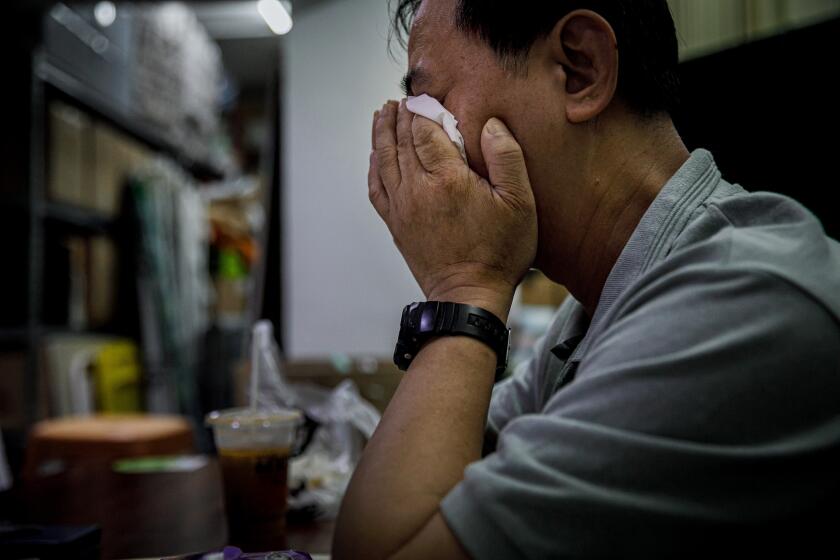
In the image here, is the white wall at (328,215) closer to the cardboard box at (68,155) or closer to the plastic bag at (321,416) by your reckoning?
the cardboard box at (68,155)

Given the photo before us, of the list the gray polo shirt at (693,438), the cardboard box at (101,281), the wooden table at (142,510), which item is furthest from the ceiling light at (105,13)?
the gray polo shirt at (693,438)

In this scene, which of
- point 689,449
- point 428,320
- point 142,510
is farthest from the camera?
point 142,510

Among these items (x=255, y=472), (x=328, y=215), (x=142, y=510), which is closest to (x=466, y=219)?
(x=255, y=472)

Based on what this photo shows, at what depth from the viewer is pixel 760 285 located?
51 centimetres

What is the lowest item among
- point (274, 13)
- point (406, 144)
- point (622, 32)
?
point (406, 144)

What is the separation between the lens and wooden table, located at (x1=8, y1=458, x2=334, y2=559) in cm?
77

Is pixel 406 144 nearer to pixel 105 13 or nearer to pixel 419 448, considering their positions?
pixel 419 448

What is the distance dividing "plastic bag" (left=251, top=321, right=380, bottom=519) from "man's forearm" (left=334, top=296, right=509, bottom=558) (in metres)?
0.37

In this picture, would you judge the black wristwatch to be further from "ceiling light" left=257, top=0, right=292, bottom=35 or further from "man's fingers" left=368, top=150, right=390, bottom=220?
"ceiling light" left=257, top=0, right=292, bottom=35

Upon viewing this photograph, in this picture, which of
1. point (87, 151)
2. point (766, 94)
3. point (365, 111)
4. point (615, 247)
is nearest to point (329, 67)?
point (365, 111)

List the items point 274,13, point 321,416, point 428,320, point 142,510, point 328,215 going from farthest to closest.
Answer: point 274,13, point 328,215, point 321,416, point 142,510, point 428,320

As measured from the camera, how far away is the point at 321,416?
1043 millimetres

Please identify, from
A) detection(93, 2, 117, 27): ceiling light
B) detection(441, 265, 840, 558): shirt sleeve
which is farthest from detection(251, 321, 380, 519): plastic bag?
detection(93, 2, 117, 27): ceiling light

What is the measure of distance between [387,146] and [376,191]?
6cm
